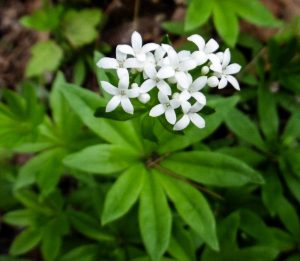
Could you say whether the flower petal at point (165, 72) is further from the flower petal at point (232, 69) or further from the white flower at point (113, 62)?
the flower petal at point (232, 69)

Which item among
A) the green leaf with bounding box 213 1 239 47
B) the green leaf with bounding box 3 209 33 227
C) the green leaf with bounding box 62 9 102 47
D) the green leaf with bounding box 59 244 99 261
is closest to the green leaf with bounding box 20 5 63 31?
the green leaf with bounding box 62 9 102 47

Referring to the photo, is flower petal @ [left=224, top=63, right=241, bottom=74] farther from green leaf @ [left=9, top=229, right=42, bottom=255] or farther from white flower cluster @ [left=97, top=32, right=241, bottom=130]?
green leaf @ [left=9, top=229, right=42, bottom=255]

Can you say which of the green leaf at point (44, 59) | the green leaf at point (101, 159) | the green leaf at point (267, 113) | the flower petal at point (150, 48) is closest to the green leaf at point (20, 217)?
the green leaf at point (101, 159)

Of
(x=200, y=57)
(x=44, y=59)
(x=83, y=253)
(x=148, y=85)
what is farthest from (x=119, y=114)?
(x=44, y=59)

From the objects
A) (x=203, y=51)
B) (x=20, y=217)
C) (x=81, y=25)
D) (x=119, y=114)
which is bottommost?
(x=20, y=217)

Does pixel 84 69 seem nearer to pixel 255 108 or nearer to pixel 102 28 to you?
pixel 102 28

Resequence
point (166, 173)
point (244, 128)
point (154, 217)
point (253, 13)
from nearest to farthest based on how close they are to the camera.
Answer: point (154, 217) → point (166, 173) → point (244, 128) → point (253, 13)

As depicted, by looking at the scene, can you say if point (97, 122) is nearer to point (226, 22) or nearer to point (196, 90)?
point (196, 90)
